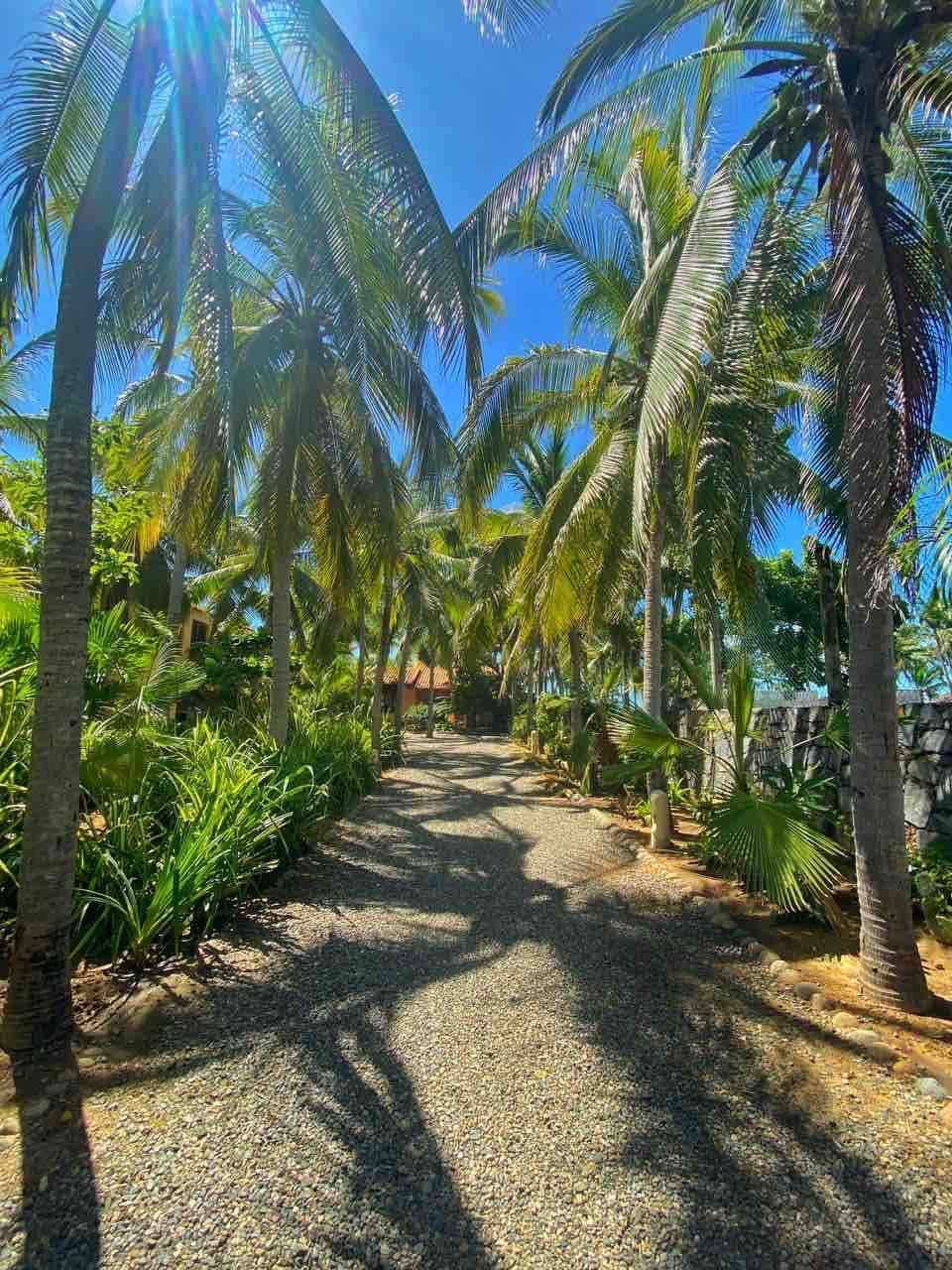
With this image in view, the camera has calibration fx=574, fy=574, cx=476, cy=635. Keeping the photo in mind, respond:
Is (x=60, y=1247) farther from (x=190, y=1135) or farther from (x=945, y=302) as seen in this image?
(x=945, y=302)

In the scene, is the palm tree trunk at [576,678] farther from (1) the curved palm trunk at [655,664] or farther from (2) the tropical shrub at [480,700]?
(2) the tropical shrub at [480,700]

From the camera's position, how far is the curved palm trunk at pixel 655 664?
745 centimetres

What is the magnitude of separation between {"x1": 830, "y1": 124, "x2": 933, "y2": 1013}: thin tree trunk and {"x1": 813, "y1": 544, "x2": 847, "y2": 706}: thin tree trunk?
10.8ft

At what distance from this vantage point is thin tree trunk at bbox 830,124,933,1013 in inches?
142

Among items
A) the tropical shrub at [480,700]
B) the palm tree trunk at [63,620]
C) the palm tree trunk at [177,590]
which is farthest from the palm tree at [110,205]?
the tropical shrub at [480,700]

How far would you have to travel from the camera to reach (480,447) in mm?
7762

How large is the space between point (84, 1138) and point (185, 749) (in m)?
3.90

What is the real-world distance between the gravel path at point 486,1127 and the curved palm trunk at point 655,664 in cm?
292

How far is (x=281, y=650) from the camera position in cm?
823

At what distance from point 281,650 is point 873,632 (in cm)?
701

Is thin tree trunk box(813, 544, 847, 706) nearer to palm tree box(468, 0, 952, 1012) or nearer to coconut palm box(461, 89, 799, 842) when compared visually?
coconut palm box(461, 89, 799, 842)

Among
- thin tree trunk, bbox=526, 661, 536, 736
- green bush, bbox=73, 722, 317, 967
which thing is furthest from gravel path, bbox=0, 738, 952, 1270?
thin tree trunk, bbox=526, 661, 536, 736

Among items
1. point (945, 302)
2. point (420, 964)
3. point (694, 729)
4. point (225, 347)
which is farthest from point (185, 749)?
point (694, 729)

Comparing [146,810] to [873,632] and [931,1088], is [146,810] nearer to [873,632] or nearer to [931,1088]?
[931,1088]
